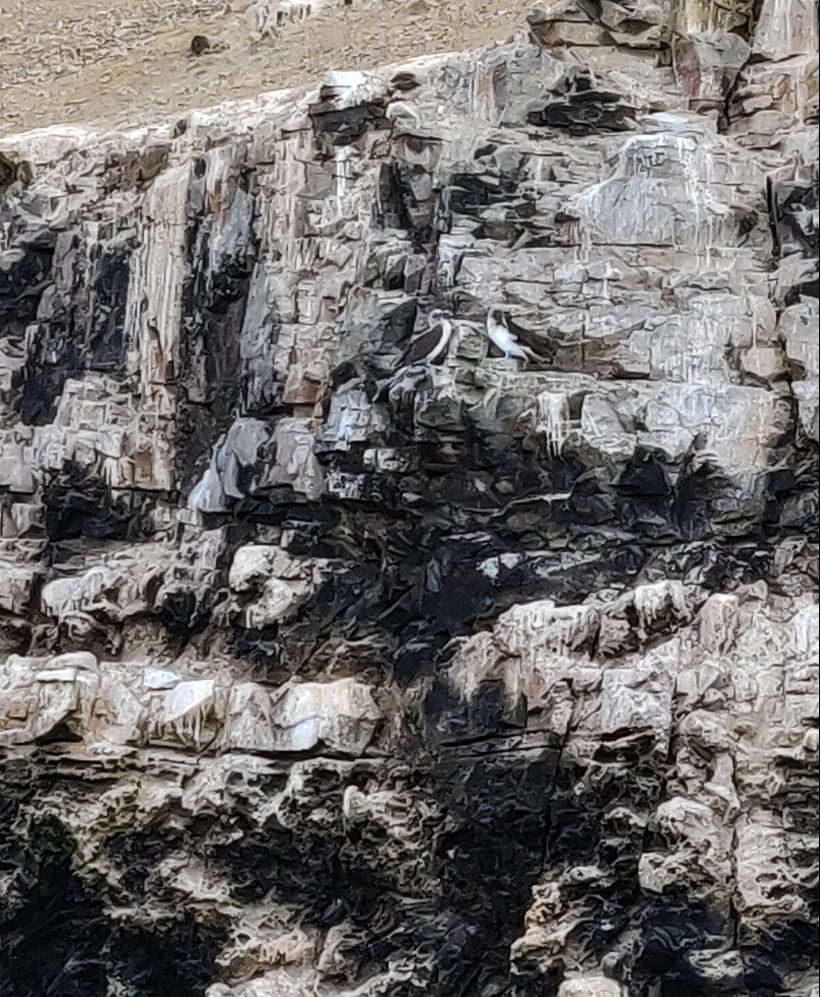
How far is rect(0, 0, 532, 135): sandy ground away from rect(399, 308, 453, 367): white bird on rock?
2954 mm

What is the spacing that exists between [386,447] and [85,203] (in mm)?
3395

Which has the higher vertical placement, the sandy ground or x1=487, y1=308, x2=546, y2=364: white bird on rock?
the sandy ground

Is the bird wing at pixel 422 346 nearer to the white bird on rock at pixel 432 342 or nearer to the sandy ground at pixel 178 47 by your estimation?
the white bird on rock at pixel 432 342

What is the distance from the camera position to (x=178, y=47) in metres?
12.0

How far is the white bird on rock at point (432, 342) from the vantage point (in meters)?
7.77

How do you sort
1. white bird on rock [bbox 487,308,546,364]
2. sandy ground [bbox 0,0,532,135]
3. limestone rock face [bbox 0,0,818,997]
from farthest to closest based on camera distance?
1. sandy ground [bbox 0,0,532,135]
2. white bird on rock [bbox 487,308,546,364]
3. limestone rock face [bbox 0,0,818,997]

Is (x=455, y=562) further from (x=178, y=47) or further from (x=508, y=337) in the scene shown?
(x=178, y=47)

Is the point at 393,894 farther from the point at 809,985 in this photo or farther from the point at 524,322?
the point at 524,322

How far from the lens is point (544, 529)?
301 inches

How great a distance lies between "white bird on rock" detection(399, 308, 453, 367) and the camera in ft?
25.5

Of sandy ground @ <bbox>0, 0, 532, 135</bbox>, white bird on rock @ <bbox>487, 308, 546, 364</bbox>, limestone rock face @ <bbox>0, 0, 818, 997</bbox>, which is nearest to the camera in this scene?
limestone rock face @ <bbox>0, 0, 818, 997</bbox>

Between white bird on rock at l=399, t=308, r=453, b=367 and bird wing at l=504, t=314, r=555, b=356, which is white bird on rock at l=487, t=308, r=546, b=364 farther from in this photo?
white bird on rock at l=399, t=308, r=453, b=367

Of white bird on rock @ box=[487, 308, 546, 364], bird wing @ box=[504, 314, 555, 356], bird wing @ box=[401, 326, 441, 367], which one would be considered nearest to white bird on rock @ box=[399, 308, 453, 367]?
bird wing @ box=[401, 326, 441, 367]

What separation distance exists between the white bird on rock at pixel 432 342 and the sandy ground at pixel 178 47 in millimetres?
2954
